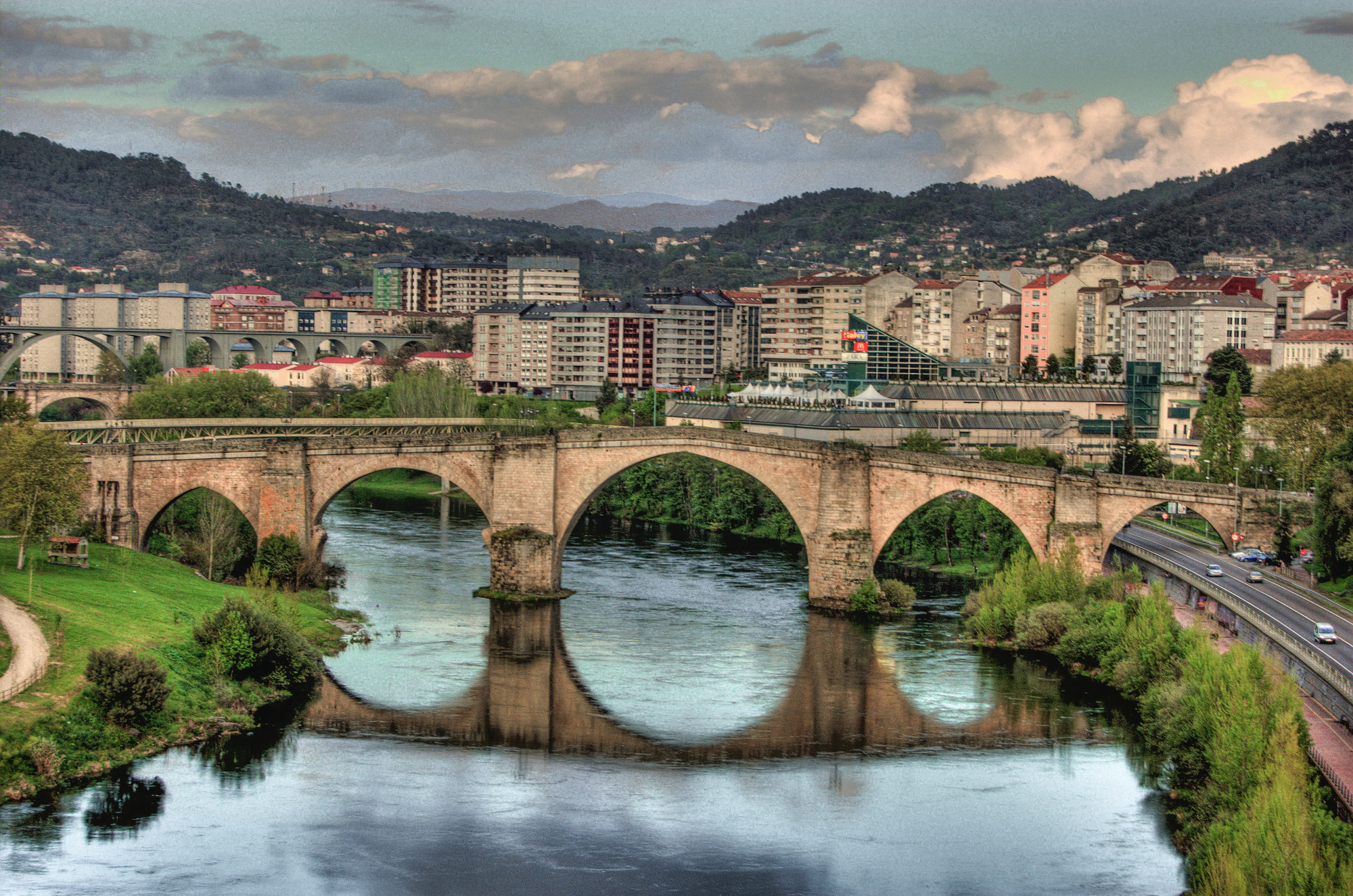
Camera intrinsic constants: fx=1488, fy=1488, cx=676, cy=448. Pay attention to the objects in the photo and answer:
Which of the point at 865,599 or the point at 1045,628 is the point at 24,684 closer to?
the point at 865,599

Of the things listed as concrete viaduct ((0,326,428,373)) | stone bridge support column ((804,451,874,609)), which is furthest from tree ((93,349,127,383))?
stone bridge support column ((804,451,874,609))

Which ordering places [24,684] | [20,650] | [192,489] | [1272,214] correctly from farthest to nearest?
[1272,214] < [192,489] < [20,650] < [24,684]

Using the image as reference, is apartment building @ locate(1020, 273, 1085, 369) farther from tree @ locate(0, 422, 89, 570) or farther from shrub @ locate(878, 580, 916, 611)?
tree @ locate(0, 422, 89, 570)

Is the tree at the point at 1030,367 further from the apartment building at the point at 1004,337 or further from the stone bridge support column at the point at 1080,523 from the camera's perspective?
the stone bridge support column at the point at 1080,523

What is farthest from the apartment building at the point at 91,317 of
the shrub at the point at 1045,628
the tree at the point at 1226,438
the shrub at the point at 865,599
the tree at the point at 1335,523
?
the tree at the point at 1335,523

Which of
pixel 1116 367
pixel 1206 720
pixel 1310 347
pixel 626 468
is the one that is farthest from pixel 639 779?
pixel 1116 367
